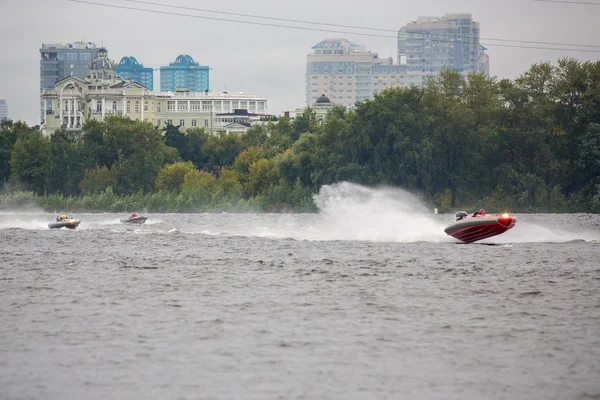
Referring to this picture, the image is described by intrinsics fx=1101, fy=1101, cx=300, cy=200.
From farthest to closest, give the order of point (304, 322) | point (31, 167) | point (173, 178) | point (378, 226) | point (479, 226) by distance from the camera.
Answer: point (31, 167), point (173, 178), point (378, 226), point (479, 226), point (304, 322)

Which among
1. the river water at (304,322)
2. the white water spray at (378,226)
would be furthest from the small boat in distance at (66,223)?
the river water at (304,322)

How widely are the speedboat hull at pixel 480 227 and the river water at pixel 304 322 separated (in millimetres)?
707

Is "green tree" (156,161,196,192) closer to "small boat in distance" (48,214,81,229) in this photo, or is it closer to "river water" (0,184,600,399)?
"small boat in distance" (48,214,81,229)

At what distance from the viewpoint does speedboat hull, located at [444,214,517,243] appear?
47.0 m

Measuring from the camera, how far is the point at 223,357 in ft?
75.0

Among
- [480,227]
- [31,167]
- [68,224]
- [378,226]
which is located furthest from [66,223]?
[31,167]

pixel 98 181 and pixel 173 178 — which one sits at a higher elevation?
pixel 173 178

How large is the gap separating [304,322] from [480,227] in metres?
22.0

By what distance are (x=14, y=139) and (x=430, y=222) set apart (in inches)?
3952

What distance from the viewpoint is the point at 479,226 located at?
1879 inches

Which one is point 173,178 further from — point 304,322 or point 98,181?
point 304,322

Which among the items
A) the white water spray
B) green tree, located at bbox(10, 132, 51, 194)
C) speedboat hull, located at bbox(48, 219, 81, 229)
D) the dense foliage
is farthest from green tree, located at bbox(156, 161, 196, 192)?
speedboat hull, located at bbox(48, 219, 81, 229)

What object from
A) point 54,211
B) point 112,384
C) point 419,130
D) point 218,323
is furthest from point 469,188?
point 112,384

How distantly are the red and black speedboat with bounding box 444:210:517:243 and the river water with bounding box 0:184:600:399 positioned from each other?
72 cm
